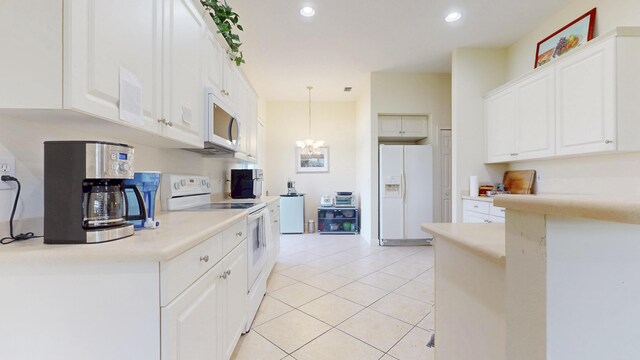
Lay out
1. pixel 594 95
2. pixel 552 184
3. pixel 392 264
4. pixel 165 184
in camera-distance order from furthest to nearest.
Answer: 1. pixel 392 264
2. pixel 552 184
3. pixel 594 95
4. pixel 165 184

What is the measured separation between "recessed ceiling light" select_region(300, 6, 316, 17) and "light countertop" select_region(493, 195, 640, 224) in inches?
109

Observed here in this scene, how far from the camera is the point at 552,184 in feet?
8.95

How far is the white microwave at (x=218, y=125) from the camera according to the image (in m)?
1.84

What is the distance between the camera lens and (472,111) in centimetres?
340

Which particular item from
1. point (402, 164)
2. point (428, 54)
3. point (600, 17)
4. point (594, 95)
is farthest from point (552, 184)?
point (428, 54)

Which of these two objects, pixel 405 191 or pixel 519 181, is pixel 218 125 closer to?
pixel 405 191

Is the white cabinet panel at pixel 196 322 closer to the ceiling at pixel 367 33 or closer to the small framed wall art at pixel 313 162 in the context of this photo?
the ceiling at pixel 367 33

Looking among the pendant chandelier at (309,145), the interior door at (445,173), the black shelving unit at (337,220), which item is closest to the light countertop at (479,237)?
the interior door at (445,173)

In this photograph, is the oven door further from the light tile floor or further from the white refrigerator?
the white refrigerator

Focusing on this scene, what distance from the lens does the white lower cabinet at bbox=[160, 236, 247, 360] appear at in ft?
2.82

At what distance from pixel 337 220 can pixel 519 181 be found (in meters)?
3.04

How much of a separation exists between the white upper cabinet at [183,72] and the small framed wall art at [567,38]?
3.35 meters

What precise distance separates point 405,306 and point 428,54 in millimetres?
3308

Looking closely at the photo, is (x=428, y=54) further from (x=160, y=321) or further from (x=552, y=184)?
(x=160, y=321)
